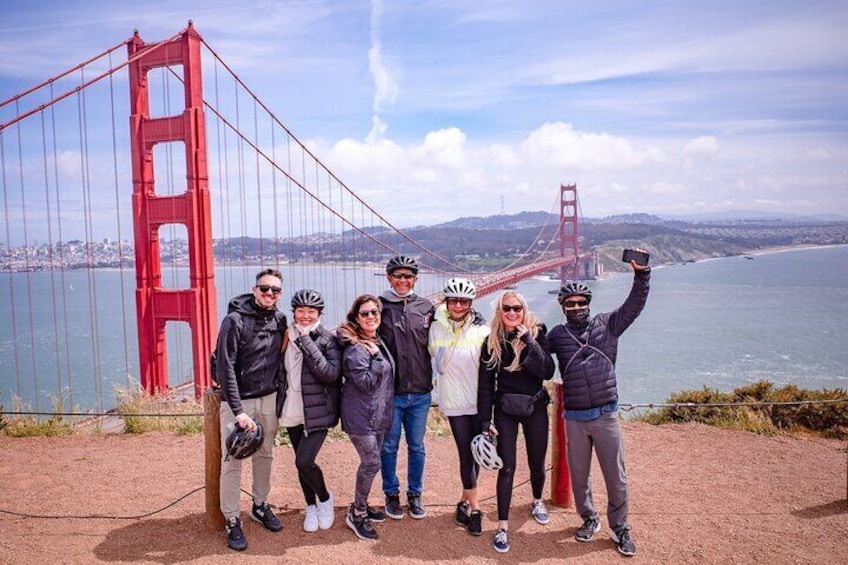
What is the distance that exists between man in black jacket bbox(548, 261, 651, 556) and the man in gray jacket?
81 centimetres

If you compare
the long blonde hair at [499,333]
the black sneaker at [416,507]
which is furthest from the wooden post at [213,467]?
the long blonde hair at [499,333]

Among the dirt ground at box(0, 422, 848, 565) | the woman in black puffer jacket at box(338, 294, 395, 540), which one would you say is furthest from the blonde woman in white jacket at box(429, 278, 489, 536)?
the dirt ground at box(0, 422, 848, 565)

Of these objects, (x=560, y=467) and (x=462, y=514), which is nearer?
(x=462, y=514)

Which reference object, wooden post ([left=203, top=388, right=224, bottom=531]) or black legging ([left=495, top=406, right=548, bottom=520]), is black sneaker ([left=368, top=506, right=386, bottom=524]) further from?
wooden post ([left=203, top=388, right=224, bottom=531])

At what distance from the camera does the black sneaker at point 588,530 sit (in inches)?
145

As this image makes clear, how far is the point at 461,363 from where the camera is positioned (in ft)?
11.9

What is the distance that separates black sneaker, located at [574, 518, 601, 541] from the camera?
3.67 meters

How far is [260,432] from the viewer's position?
3508 mm

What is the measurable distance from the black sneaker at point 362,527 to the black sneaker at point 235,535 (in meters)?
0.64

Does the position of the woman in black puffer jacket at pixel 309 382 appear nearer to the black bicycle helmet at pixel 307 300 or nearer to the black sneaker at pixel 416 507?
the black bicycle helmet at pixel 307 300

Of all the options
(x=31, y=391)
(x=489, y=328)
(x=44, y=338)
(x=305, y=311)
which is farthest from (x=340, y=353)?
(x=44, y=338)

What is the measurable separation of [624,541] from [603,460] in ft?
1.53

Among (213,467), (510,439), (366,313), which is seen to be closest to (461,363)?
(510,439)

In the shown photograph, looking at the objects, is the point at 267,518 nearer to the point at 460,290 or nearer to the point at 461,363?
the point at 461,363
